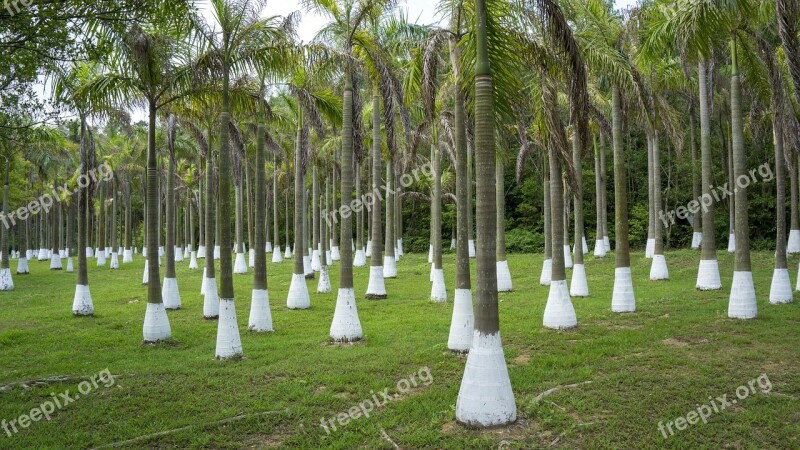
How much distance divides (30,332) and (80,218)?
14.0ft

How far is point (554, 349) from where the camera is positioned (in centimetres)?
1180

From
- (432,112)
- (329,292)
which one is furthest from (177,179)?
(432,112)

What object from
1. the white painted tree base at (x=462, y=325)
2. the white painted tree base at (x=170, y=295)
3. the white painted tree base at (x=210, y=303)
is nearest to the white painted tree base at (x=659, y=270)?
the white painted tree base at (x=462, y=325)

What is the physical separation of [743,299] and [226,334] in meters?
12.1


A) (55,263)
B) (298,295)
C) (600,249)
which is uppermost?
(600,249)

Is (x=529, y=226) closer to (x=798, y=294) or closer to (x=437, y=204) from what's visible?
(x=437, y=204)

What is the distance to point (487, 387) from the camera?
7.60 meters

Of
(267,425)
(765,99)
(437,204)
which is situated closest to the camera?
(267,425)

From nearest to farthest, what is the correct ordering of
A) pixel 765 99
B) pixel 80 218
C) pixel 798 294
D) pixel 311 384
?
pixel 311 384 < pixel 765 99 < pixel 798 294 < pixel 80 218

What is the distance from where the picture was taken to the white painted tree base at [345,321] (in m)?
13.3

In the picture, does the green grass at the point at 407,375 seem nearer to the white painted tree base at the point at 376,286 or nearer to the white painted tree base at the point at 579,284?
the white painted tree base at the point at 579,284

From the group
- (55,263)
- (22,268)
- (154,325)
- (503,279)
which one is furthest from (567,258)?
(55,263)

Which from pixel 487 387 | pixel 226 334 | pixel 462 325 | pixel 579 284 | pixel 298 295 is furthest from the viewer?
pixel 579 284

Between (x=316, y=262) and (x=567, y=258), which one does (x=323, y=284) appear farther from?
(x=567, y=258)
